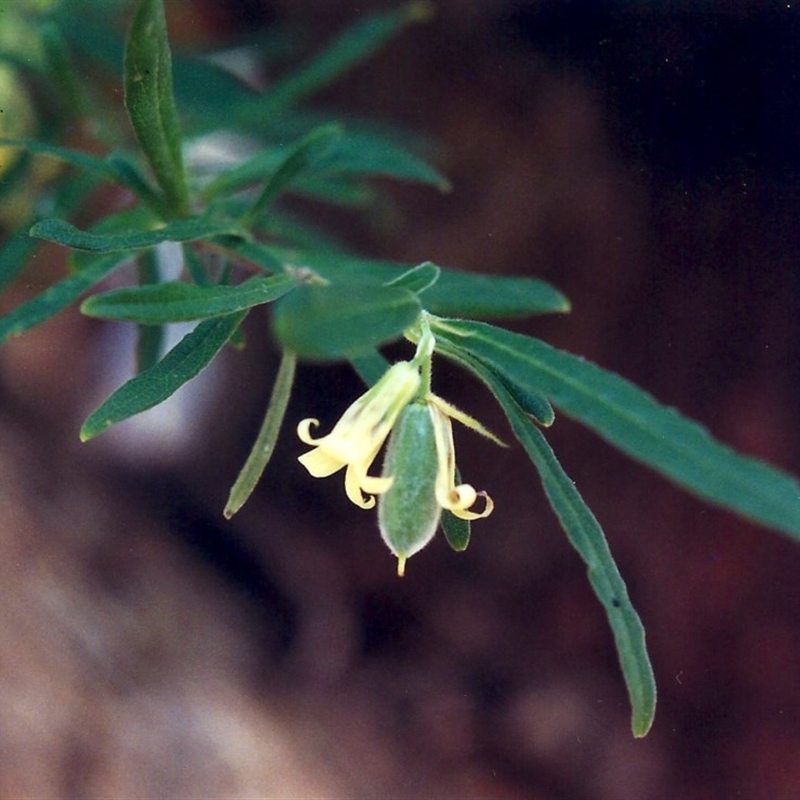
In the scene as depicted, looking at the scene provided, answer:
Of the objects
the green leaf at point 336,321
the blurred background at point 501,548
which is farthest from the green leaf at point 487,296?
the blurred background at point 501,548

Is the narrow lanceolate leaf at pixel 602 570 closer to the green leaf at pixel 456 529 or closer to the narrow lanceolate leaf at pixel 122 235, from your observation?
the green leaf at pixel 456 529

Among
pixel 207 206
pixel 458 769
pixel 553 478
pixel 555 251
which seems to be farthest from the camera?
pixel 555 251

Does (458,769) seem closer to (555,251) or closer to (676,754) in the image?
(676,754)

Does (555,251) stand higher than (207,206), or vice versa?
(555,251)

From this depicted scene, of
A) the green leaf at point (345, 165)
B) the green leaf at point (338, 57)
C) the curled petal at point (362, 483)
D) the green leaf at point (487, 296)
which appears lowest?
the curled petal at point (362, 483)

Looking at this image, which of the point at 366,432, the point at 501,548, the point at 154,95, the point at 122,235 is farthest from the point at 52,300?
the point at 501,548

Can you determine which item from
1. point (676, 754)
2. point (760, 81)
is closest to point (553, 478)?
point (676, 754)

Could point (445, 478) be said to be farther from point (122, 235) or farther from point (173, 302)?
point (122, 235)
